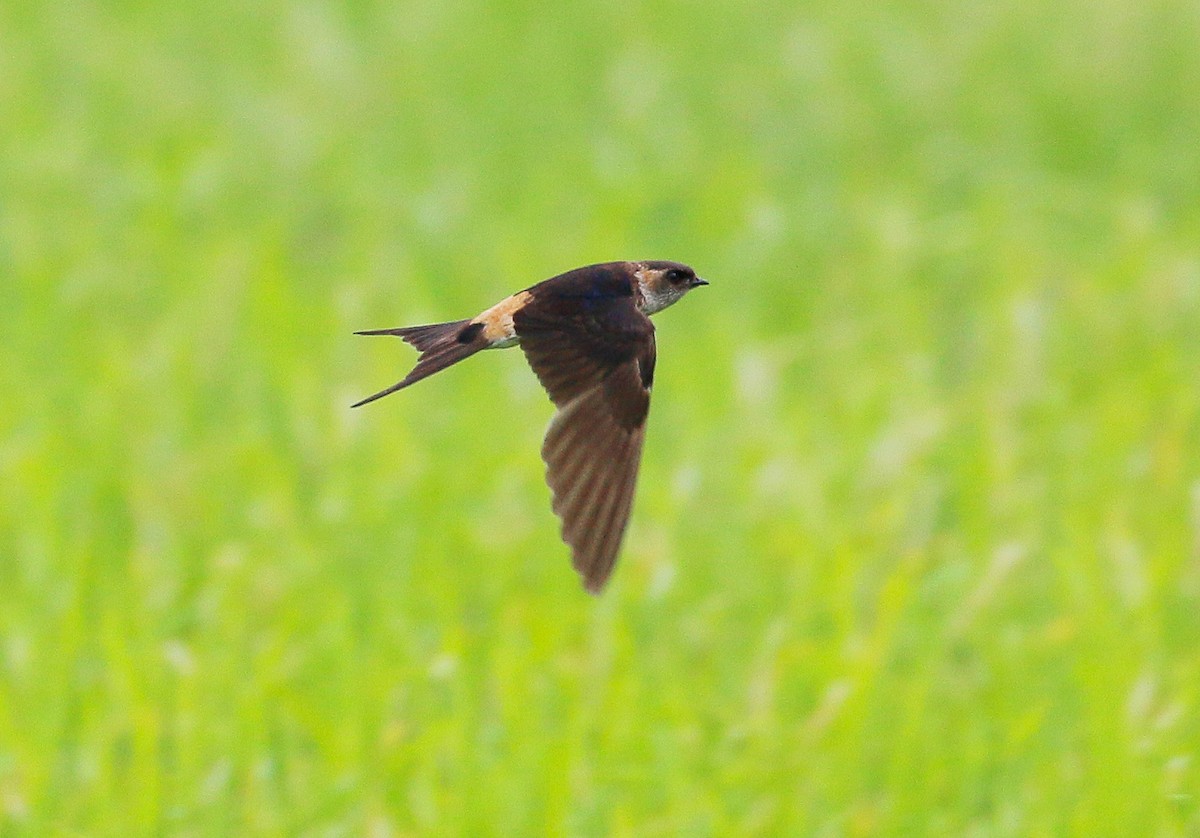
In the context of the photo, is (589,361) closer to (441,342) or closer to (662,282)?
(662,282)

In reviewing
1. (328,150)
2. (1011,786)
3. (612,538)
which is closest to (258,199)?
(328,150)

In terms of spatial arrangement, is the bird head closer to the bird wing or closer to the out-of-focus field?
the bird wing

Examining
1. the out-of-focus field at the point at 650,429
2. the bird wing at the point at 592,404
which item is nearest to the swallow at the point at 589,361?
the bird wing at the point at 592,404

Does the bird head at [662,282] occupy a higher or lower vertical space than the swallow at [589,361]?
higher

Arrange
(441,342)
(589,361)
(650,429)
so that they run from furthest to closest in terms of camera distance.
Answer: (650,429) < (589,361) < (441,342)

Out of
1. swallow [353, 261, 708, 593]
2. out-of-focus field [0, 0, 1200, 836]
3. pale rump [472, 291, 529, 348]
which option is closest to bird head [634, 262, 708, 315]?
swallow [353, 261, 708, 593]

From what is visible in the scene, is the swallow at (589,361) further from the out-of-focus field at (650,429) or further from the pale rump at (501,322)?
the out-of-focus field at (650,429)

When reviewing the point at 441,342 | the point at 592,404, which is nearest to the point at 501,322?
the point at 441,342
